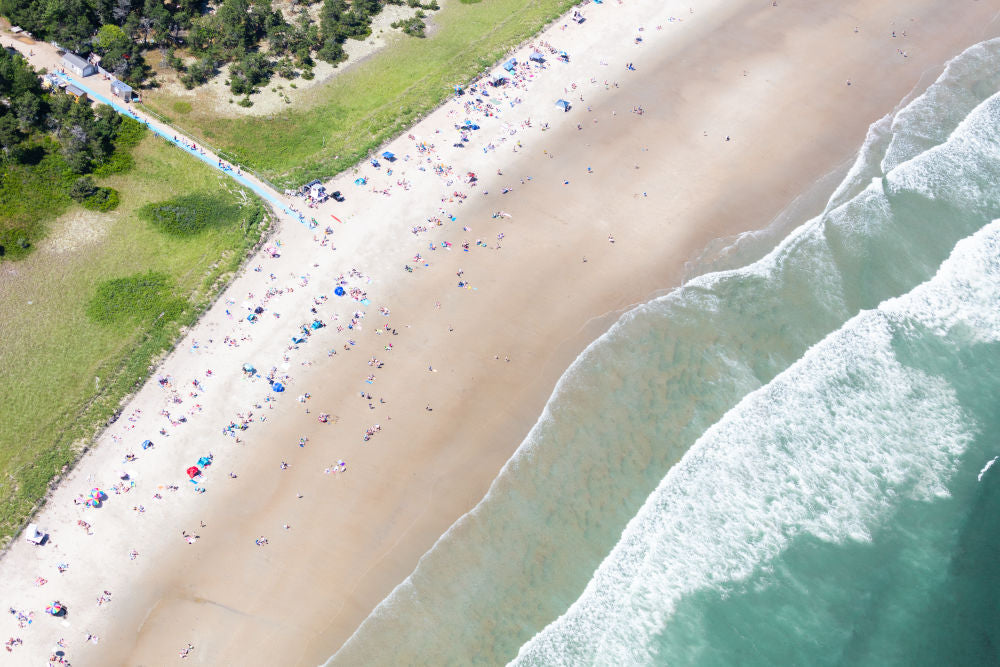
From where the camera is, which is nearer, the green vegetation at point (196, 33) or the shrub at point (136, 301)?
the shrub at point (136, 301)

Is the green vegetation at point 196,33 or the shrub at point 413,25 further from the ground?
the shrub at point 413,25

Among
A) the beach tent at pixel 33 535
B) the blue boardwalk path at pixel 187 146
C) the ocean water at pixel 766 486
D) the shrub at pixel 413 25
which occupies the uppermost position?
the shrub at pixel 413 25

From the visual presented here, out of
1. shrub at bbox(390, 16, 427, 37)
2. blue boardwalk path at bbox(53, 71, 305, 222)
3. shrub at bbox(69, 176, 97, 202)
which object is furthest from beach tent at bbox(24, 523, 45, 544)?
shrub at bbox(390, 16, 427, 37)

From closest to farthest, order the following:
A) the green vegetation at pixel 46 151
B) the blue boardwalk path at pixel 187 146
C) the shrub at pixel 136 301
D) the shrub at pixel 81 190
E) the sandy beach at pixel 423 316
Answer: the sandy beach at pixel 423 316, the shrub at pixel 136 301, the green vegetation at pixel 46 151, the shrub at pixel 81 190, the blue boardwalk path at pixel 187 146

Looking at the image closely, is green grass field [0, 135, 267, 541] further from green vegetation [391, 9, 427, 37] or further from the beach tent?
green vegetation [391, 9, 427, 37]

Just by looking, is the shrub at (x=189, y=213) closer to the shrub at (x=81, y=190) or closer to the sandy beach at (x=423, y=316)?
the shrub at (x=81, y=190)

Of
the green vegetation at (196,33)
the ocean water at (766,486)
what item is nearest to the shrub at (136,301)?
the green vegetation at (196,33)

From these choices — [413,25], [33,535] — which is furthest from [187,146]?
[33,535]
